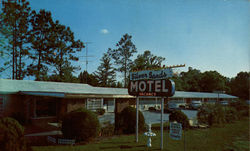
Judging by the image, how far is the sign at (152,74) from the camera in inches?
384

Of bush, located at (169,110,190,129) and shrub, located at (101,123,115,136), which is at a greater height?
bush, located at (169,110,190,129)

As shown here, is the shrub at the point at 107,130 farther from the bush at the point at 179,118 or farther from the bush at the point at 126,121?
the bush at the point at 179,118

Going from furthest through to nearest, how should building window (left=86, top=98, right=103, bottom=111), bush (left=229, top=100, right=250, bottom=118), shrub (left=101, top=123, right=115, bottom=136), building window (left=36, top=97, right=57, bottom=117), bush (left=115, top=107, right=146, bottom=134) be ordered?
bush (left=229, top=100, right=250, bottom=118), building window (left=86, top=98, right=103, bottom=111), building window (left=36, top=97, right=57, bottom=117), bush (left=115, top=107, right=146, bottom=134), shrub (left=101, top=123, right=115, bottom=136)

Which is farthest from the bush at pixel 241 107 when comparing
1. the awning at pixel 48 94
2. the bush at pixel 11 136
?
the bush at pixel 11 136

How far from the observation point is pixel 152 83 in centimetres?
1049

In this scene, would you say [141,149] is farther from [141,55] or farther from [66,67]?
[141,55]

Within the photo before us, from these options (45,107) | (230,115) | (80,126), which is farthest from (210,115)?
(45,107)

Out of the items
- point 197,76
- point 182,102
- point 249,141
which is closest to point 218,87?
point 197,76

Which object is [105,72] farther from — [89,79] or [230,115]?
[230,115]

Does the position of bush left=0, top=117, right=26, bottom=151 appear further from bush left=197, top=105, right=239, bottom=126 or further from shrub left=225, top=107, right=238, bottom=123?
shrub left=225, top=107, right=238, bottom=123

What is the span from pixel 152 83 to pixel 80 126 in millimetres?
4806

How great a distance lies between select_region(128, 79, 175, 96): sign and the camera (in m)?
9.62

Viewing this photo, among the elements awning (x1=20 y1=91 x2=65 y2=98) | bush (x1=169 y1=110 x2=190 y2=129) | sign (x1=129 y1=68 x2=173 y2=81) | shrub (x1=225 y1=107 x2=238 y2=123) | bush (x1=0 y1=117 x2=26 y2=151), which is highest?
sign (x1=129 y1=68 x2=173 y2=81)

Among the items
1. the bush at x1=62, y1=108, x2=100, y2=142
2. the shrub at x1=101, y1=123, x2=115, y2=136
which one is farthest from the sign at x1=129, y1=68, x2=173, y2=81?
the shrub at x1=101, y1=123, x2=115, y2=136
